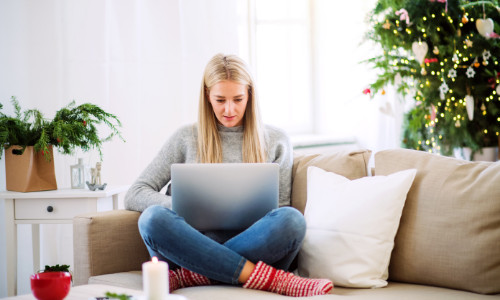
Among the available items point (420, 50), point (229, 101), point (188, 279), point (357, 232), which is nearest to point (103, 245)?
point (188, 279)

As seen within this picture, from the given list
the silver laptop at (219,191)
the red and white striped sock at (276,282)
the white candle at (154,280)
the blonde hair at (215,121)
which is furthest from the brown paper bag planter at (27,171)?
the white candle at (154,280)

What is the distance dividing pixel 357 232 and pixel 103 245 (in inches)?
31.8

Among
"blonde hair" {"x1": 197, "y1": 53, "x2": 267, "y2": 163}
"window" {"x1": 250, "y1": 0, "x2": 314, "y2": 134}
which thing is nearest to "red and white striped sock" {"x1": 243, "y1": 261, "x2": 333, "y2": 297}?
"blonde hair" {"x1": 197, "y1": 53, "x2": 267, "y2": 163}

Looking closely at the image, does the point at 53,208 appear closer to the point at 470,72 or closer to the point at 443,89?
the point at 443,89

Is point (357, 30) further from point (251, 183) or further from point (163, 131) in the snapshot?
point (251, 183)

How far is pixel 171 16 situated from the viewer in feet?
8.38

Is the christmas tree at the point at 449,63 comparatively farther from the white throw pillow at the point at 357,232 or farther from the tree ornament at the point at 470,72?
the white throw pillow at the point at 357,232

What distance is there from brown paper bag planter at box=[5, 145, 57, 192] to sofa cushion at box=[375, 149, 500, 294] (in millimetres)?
1394

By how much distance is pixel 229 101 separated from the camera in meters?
1.78

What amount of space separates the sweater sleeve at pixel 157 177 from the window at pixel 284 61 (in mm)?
1610

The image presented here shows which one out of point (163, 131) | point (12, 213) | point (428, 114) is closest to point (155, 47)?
point (163, 131)

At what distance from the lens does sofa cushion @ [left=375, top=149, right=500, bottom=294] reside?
1.26 metres

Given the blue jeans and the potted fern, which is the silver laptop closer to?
the blue jeans

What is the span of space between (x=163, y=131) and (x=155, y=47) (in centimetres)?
46
